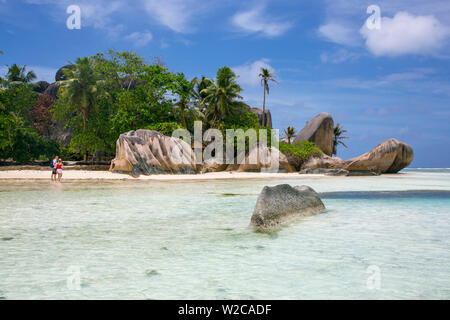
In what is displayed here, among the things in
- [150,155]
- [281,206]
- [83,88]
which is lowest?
[281,206]

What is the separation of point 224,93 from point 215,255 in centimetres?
2742

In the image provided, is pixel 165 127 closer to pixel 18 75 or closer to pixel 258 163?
pixel 258 163

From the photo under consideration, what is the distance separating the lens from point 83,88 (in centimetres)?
2638

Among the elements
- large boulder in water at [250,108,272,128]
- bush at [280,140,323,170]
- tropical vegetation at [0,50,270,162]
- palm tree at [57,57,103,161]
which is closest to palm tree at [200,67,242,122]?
tropical vegetation at [0,50,270,162]

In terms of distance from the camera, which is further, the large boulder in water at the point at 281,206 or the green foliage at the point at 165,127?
the green foliage at the point at 165,127

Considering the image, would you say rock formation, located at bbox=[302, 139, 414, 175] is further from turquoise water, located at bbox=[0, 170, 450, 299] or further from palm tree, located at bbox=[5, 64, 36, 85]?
palm tree, located at bbox=[5, 64, 36, 85]

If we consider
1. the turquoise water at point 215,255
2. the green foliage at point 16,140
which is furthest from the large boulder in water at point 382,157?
the green foliage at point 16,140

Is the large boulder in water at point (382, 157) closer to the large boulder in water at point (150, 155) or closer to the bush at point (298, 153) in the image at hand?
the bush at point (298, 153)

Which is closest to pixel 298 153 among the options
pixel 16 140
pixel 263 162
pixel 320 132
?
pixel 263 162

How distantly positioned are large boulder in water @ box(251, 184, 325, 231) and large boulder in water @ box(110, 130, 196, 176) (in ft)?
42.6

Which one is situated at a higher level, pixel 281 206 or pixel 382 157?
pixel 382 157

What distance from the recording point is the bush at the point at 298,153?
29562 mm

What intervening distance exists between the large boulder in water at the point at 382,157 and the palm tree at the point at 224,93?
1115 cm
